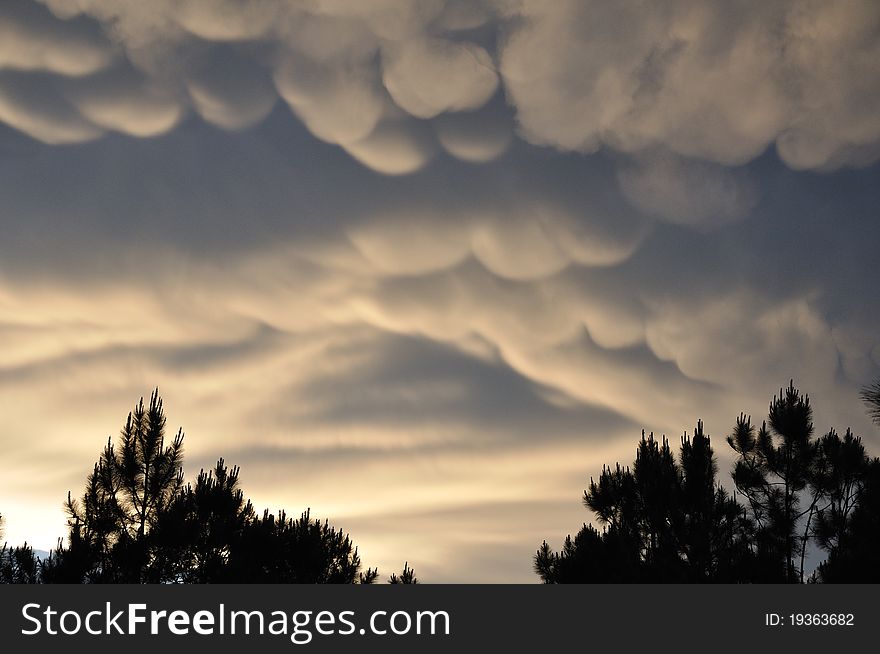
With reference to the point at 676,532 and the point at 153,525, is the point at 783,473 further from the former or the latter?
the point at 153,525

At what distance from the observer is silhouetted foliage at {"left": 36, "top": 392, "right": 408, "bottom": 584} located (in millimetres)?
23000

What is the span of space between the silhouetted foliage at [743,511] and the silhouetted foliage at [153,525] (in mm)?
15687

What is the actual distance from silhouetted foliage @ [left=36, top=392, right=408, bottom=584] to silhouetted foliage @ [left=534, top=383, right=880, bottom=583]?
51.5 ft

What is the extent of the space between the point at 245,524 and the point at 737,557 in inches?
793

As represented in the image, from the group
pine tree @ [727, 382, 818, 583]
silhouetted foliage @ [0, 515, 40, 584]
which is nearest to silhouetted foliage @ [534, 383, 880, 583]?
pine tree @ [727, 382, 818, 583]

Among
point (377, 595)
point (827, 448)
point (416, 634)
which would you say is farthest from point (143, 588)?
point (827, 448)

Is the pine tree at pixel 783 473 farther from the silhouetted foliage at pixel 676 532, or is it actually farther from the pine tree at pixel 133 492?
the pine tree at pixel 133 492

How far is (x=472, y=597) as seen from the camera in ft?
41.7

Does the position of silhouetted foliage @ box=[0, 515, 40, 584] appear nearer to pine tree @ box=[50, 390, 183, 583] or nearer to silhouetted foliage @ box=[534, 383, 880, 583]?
pine tree @ box=[50, 390, 183, 583]

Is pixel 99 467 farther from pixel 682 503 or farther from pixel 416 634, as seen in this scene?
pixel 682 503

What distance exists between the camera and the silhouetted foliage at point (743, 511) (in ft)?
79.3

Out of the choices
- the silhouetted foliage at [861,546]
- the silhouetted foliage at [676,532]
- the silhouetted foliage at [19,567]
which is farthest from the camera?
the silhouetted foliage at [19,567]

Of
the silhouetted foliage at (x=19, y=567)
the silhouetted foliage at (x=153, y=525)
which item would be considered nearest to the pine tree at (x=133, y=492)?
the silhouetted foliage at (x=153, y=525)

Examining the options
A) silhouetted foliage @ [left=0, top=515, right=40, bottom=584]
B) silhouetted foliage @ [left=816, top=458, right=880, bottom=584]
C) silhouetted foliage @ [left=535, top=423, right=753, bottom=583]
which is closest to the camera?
silhouetted foliage @ [left=816, top=458, right=880, bottom=584]
